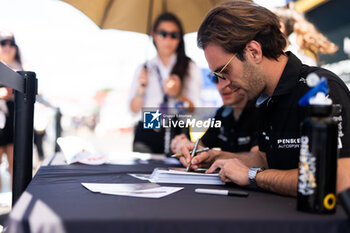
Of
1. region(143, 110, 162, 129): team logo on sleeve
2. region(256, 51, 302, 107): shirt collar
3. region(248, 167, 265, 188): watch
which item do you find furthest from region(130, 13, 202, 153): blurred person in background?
region(248, 167, 265, 188): watch

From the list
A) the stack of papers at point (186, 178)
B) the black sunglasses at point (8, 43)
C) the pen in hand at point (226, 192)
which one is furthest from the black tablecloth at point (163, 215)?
the black sunglasses at point (8, 43)

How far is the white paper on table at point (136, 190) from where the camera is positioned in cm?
104

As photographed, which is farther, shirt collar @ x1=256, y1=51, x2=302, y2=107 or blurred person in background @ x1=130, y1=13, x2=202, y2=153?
blurred person in background @ x1=130, y1=13, x2=202, y2=153

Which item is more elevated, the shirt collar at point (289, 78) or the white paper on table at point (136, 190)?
the shirt collar at point (289, 78)

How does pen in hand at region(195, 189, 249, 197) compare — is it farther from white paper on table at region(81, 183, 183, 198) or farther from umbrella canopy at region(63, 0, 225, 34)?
umbrella canopy at region(63, 0, 225, 34)

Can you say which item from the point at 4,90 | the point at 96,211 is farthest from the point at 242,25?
the point at 4,90

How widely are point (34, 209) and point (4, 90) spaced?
3044mm

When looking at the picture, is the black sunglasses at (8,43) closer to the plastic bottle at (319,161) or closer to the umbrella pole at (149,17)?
the umbrella pole at (149,17)

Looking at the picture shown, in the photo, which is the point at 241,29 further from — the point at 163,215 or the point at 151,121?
the point at 151,121

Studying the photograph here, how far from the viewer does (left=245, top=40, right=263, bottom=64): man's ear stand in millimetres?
1433

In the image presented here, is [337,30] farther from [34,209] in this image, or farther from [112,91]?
[34,209]

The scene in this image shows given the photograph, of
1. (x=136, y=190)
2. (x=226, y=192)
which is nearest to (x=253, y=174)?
(x=226, y=192)

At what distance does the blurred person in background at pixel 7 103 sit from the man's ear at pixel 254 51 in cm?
267

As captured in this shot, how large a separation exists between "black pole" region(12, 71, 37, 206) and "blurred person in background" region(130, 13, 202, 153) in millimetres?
2483
